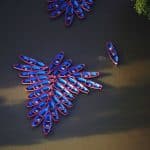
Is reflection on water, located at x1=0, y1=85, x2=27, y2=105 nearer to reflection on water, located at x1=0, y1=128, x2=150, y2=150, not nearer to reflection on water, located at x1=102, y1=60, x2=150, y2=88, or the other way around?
reflection on water, located at x1=0, y1=128, x2=150, y2=150

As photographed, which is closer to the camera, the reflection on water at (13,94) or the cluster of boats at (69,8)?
the reflection on water at (13,94)

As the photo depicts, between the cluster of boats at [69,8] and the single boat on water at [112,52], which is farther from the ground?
the cluster of boats at [69,8]

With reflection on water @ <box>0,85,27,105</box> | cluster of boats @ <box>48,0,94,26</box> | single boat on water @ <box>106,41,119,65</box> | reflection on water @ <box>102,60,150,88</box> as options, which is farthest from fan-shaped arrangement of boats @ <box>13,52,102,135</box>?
cluster of boats @ <box>48,0,94,26</box>

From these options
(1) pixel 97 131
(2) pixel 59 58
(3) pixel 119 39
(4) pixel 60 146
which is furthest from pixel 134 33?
(4) pixel 60 146

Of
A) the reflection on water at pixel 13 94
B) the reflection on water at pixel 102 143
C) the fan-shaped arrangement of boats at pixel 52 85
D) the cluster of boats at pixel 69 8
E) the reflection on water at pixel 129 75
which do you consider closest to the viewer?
the reflection on water at pixel 102 143

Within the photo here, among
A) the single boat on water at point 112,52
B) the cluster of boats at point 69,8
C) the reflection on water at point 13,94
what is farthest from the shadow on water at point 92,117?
the cluster of boats at point 69,8

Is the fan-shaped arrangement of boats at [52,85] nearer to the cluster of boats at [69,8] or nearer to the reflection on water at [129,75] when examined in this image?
the reflection on water at [129,75]

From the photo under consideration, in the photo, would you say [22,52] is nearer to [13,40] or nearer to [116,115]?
[13,40]
